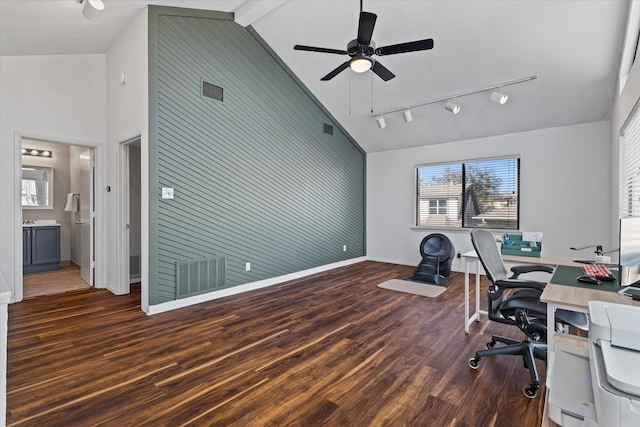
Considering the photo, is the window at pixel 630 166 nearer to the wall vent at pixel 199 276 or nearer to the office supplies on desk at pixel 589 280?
the office supplies on desk at pixel 589 280

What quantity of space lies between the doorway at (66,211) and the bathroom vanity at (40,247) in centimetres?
3

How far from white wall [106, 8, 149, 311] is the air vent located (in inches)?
26.7

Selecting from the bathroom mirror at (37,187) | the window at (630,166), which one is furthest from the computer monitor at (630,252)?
the bathroom mirror at (37,187)

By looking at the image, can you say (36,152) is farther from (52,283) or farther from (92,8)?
(92,8)

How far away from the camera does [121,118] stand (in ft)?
13.3

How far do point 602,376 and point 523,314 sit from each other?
4.93ft

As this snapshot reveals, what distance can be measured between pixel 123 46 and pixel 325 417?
484 cm

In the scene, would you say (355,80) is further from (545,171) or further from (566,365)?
(566,365)

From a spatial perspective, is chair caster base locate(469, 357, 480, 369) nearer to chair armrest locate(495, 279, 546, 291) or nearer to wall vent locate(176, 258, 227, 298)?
chair armrest locate(495, 279, 546, 291)

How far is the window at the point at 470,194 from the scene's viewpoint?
5.36 meters

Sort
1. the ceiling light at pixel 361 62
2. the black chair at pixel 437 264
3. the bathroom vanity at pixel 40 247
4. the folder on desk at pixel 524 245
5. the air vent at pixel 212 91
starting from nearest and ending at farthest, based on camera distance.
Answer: the ceiling light at pixel 361 62 < the folder on desk at pixel 524 245 < the air vent at pixel 212 91 < the black chair at pixel 437 264 < the bathroom vanity at pixel 40 247

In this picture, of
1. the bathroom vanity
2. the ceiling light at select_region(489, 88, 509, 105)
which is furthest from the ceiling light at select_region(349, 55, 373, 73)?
the bathroom vanity

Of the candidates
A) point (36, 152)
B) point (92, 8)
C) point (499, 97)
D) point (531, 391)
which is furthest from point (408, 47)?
point (36, 152)

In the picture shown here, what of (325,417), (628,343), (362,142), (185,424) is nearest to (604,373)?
(628,343)
